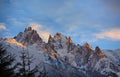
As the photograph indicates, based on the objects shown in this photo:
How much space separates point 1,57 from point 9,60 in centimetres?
71

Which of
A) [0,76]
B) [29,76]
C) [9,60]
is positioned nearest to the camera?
[0,76]

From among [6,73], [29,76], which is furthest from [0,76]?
[29,76]

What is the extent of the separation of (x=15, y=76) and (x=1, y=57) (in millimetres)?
1396

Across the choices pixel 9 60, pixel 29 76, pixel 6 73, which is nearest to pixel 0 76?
pixel 6 73

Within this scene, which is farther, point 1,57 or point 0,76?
point 1,57

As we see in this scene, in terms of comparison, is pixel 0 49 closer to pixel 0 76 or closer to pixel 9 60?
pixel 9 60

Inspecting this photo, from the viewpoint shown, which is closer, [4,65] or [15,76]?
[4,65]

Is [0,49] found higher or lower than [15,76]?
higher

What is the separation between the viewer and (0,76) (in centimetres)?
1603

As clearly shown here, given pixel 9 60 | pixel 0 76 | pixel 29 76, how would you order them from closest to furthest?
pixel 0 76
pixel 9 60
pixel 29 76

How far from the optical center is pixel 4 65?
16.5m

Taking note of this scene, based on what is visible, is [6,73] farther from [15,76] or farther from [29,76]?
[29,76]

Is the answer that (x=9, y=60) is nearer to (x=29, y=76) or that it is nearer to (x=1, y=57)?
(x=1, y=57)

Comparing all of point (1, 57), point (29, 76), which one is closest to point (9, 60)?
point (1, 57)
